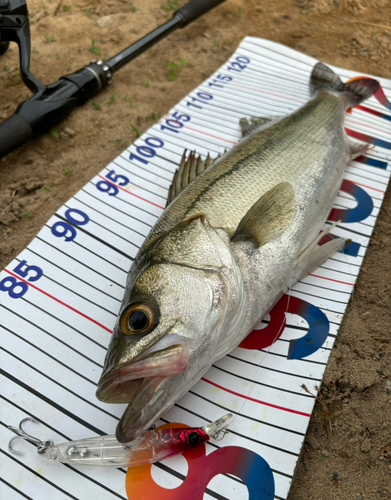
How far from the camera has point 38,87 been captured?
11.5ft

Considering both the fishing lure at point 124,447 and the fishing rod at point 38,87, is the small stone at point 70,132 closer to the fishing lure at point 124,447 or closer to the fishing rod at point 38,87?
the fishing rod at point 38,87

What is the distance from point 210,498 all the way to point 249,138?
220 centimetres

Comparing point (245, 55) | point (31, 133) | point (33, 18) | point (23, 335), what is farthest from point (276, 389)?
point (33, 18)

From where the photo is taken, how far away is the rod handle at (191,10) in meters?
4.38

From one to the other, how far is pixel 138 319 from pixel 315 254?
1341mm

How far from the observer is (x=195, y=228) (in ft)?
6.58

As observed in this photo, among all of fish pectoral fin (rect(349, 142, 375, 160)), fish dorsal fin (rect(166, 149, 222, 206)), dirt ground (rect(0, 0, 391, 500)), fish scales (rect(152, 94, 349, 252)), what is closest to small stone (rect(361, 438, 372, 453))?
dirt ground (rect(0, 0, 391, 500))

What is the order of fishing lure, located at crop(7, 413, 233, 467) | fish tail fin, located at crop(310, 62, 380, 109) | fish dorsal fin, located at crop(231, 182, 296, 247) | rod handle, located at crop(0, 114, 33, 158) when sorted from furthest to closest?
fish tail fin, located at crop(310, 62, 380, 109) → rod handle, located at crop(0, 114, 33, 158) → fish dorsal fin, located at crop(231, 182, 296, 247) → fishing lure, located at crop(7, 413, 233, 467)

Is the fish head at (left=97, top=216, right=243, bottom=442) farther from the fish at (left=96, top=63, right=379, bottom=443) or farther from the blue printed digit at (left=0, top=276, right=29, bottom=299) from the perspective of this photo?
the blue printed digit at (left=0, top=276, right=29, bottom=299)

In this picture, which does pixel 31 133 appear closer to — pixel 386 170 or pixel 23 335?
pixel 23 335

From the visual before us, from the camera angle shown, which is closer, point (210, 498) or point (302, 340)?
point (210, 498)

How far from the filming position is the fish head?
1614 mm

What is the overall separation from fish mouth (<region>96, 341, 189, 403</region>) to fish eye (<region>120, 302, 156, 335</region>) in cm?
11

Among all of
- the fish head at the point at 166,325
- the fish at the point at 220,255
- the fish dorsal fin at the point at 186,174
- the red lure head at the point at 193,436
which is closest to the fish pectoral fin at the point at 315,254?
the fish at the point at 220,255
